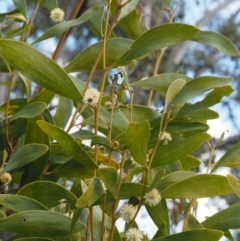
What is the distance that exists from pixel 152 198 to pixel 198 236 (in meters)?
0.07

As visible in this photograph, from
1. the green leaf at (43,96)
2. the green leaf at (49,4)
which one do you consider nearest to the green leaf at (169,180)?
the green leaf at (43,96)

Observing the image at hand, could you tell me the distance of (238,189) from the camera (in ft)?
2.10

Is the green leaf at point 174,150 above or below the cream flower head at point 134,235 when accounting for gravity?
above

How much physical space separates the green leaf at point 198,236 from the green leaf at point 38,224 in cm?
11

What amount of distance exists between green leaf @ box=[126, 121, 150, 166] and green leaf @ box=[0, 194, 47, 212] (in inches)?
5.3

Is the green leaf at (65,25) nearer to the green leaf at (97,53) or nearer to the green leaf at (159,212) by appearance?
the green leaf at (97,53)

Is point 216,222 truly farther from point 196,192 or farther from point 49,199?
point 49,199

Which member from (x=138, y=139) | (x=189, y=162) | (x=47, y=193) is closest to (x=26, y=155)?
(x=47, y=193)

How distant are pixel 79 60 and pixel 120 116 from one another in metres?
0.13

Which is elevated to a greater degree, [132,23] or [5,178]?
[132,23]

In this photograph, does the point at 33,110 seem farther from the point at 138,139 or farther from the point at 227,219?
the point at 227,219

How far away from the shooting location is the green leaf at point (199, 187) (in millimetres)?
666

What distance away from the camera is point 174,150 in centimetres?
69

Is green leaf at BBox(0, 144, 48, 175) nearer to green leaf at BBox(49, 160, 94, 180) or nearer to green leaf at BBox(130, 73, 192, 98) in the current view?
green leaf at BBox(49, 160, 94, 180)
